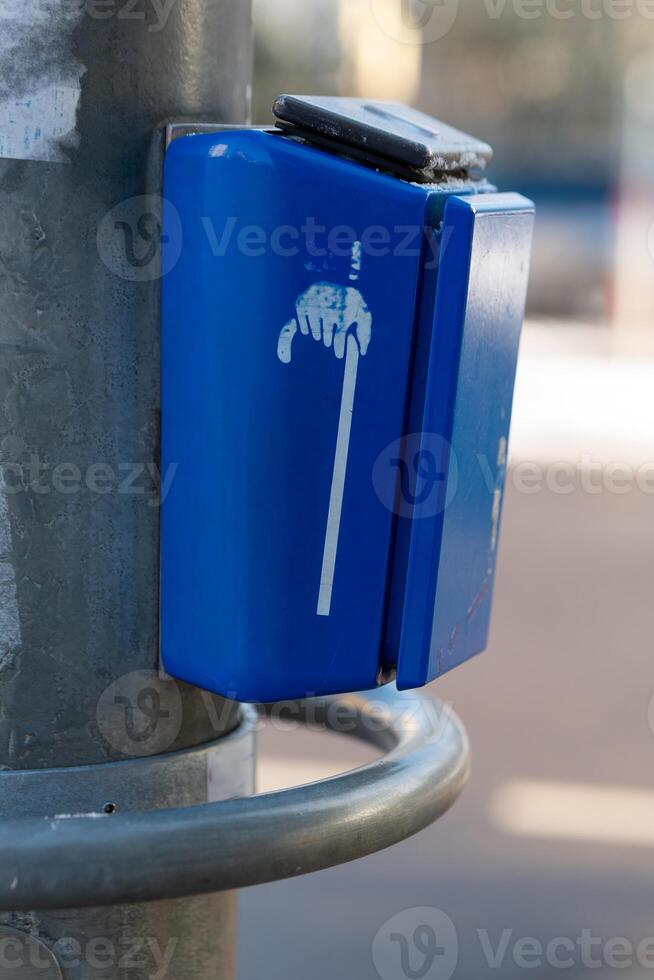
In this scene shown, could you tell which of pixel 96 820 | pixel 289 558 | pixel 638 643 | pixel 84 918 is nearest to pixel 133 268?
pixel 289 558

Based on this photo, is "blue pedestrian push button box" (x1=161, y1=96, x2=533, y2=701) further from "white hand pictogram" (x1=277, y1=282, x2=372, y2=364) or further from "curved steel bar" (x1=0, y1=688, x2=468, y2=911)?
"curved steel bar" (x1=0, y1=688, x2=468, y2=911)

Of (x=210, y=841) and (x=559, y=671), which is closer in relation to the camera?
(x=210, y=841)

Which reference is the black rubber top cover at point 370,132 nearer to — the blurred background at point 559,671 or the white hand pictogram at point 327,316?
the white hand pictogram at point 327,316

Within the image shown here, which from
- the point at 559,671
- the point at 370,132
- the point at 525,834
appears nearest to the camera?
the point at 370,132

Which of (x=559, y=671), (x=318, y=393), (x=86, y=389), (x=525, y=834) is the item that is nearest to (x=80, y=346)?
(x=86, y=389)

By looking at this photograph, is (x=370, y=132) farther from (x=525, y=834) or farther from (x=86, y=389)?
(x=525, y=834)

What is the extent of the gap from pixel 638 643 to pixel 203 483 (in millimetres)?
4984

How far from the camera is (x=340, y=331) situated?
5.26 feet

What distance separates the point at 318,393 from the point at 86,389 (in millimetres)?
261

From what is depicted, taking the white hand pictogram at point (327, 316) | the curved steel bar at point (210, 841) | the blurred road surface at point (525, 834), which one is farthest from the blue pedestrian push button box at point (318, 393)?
the blurred road surface at point (525, 834)

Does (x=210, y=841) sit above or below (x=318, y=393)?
below

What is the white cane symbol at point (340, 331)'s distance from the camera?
159cm

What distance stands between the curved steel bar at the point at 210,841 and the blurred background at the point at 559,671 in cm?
227

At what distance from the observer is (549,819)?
4.59m
